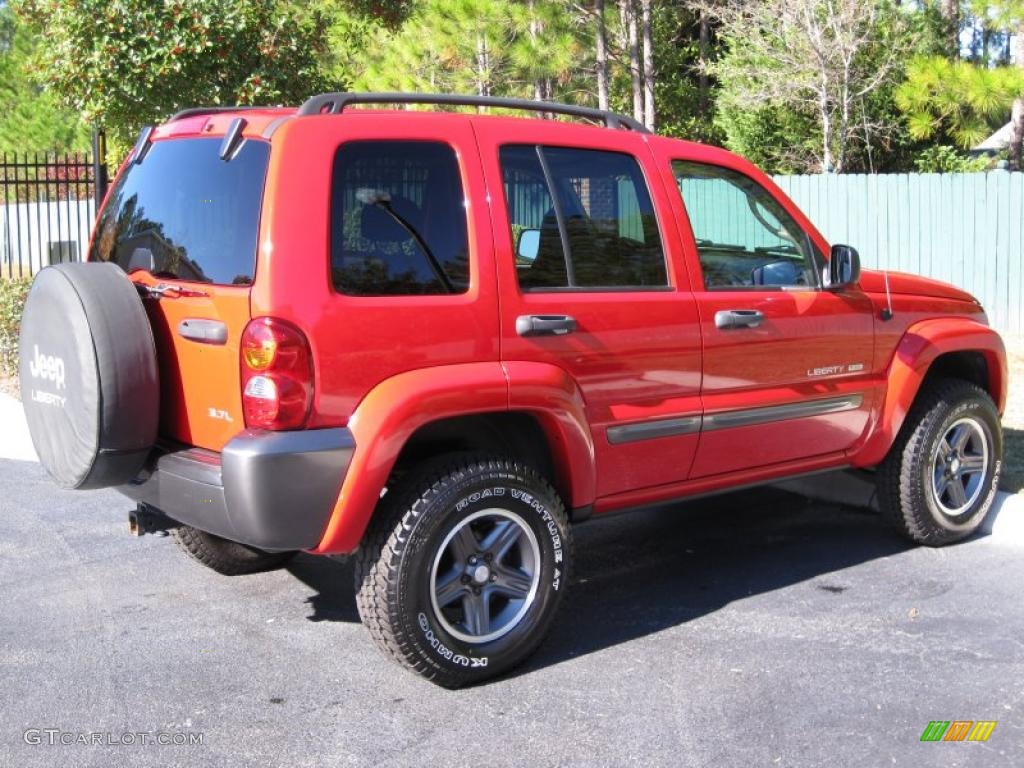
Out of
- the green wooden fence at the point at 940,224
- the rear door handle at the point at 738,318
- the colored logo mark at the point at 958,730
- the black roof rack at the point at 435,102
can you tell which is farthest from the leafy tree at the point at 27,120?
the colored logo mark at the point at 958,730

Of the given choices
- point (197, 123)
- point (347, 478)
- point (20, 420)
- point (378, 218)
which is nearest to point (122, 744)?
point (347, 478)

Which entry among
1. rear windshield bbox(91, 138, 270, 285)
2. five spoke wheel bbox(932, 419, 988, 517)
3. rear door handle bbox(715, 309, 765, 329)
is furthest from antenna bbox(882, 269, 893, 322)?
rear windshield bbox(91, 138, 270, 285)

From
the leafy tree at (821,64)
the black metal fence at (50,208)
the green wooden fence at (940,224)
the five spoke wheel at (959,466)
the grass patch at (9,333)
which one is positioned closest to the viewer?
the five spoke wheel at (959,466)

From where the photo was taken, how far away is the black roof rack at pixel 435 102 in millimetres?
4078

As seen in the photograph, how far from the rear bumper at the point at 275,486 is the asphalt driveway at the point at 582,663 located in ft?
2.12

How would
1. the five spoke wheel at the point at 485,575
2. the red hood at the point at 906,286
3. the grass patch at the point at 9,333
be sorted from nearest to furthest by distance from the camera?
the five spoke wheel at the point at 485,575 → the red hood at the point at 906,286 → the grass patch at the point at 9,333

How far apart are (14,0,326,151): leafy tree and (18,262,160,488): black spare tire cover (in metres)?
6.62

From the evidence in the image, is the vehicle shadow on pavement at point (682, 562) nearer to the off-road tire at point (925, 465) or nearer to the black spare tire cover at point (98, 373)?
the off-road tire at point (925, 465)

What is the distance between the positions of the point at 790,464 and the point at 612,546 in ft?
3.69

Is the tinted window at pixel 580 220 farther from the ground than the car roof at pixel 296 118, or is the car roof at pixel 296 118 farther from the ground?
the car roof at pixel 296 118

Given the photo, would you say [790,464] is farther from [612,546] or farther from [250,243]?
[250,243]

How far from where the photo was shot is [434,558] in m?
4.00

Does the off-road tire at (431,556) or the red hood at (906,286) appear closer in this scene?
the off-road tire at (431,556)

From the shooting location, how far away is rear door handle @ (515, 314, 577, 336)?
419 cm
